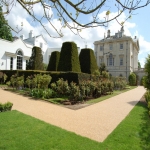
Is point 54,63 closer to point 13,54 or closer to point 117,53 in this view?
point 13,54

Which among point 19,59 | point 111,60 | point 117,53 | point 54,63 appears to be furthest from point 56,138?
point 111,60

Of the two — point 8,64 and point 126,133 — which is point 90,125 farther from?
point 8,64

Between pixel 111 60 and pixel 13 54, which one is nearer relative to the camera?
pixel 13 54

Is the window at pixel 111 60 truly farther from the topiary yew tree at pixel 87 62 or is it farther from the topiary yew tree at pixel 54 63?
the topiary yew tree at pixel 54 63

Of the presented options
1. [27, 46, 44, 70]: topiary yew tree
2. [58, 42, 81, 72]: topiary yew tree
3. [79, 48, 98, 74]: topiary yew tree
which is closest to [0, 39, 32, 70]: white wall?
[27, 46, 44, 70]: topiary yew tree

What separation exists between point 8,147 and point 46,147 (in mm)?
908

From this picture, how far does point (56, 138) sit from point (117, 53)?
1527 inches

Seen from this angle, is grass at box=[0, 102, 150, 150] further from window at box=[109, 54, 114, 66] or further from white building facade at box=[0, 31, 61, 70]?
window at box=[109, 54, 114, 66]

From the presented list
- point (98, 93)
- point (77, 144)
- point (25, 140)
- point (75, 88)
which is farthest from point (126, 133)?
point (98, 93)

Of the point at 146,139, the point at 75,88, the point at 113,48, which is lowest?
the point at 146,139

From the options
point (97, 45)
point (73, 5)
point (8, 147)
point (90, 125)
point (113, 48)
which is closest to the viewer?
point (73, 5)

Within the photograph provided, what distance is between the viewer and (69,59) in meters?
15.2

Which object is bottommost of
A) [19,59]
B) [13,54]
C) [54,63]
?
[54,63]

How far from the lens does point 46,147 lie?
3428 millimetres
